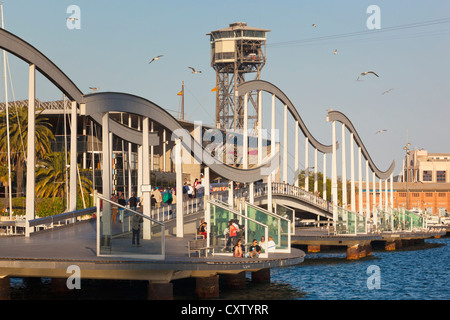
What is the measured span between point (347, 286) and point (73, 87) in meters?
18.1

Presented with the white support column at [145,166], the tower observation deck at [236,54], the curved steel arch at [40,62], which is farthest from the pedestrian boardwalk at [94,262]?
the tower observation deck at [236,54]

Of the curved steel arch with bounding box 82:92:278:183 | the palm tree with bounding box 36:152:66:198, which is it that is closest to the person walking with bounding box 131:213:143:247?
the curved steel arch with bounding box 82:92:278:183

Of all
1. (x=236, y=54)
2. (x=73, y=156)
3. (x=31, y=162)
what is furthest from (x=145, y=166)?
(x=236, y=54)

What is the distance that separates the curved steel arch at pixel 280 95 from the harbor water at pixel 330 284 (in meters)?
13.6

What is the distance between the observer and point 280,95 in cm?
7506

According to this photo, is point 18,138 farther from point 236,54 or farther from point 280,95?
point 236,54

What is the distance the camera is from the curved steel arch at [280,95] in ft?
201

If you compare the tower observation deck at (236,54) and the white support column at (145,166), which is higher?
the tower observation deck at (236,54)

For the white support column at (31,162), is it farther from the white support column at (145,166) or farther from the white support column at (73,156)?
the white support column at (145,166)

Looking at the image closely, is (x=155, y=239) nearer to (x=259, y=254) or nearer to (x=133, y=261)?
(x=133, y=261)

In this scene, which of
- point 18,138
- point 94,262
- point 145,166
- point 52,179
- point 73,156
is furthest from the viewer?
point 18,138

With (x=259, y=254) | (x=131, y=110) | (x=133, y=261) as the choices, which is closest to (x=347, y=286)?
(x=259, y=254)

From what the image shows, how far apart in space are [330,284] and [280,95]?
31.6 meters
